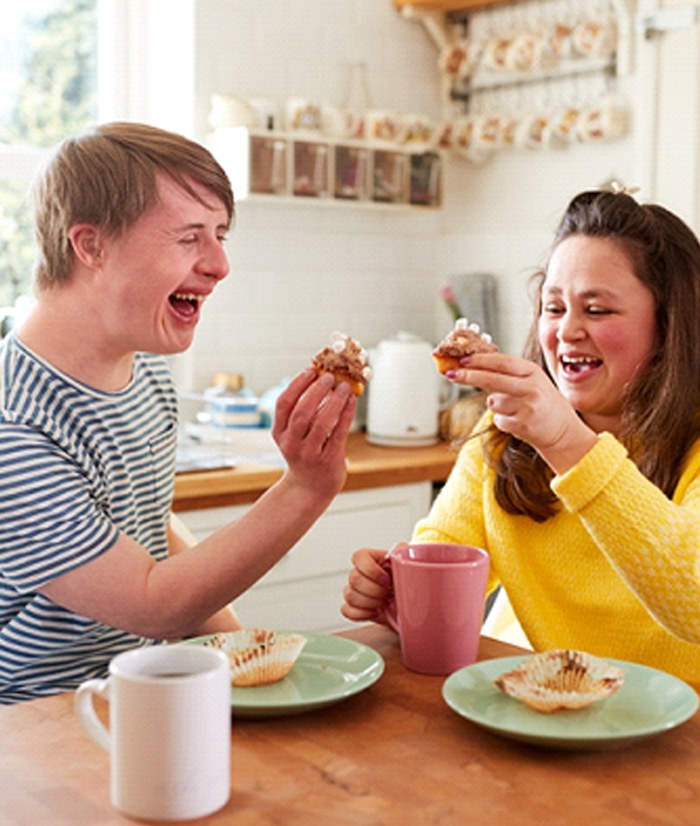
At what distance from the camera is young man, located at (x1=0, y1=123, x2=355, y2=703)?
4.15ft

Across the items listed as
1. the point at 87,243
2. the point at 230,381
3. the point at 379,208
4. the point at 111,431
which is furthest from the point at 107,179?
the point at 379,208

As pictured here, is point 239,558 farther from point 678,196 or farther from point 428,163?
point 428,163

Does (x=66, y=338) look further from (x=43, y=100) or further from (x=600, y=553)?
(x=43, y=100)

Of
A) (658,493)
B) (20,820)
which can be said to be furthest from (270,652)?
(658,493)

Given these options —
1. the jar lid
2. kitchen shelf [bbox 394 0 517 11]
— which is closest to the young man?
the jar lid

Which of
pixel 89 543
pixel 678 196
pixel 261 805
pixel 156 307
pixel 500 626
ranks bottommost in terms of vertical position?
pixel 500 626

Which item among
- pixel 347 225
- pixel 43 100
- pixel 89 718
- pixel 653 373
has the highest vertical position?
pixel 43 100

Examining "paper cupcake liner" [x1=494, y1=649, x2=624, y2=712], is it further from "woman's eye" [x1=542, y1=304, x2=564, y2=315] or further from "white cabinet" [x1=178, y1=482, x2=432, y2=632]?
"white cabinet" [x1=178, y1=482, x2=432, y2=632]

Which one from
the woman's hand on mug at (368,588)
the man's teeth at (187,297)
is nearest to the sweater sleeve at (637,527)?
the woman's hand on mug at (368,588)

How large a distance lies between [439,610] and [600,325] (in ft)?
1.90

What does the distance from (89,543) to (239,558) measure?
0.16 m

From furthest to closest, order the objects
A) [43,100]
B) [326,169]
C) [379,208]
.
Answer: [379,208] → [326,169] → [43,100]

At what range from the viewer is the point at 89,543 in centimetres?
126

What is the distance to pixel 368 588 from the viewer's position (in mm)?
1378
